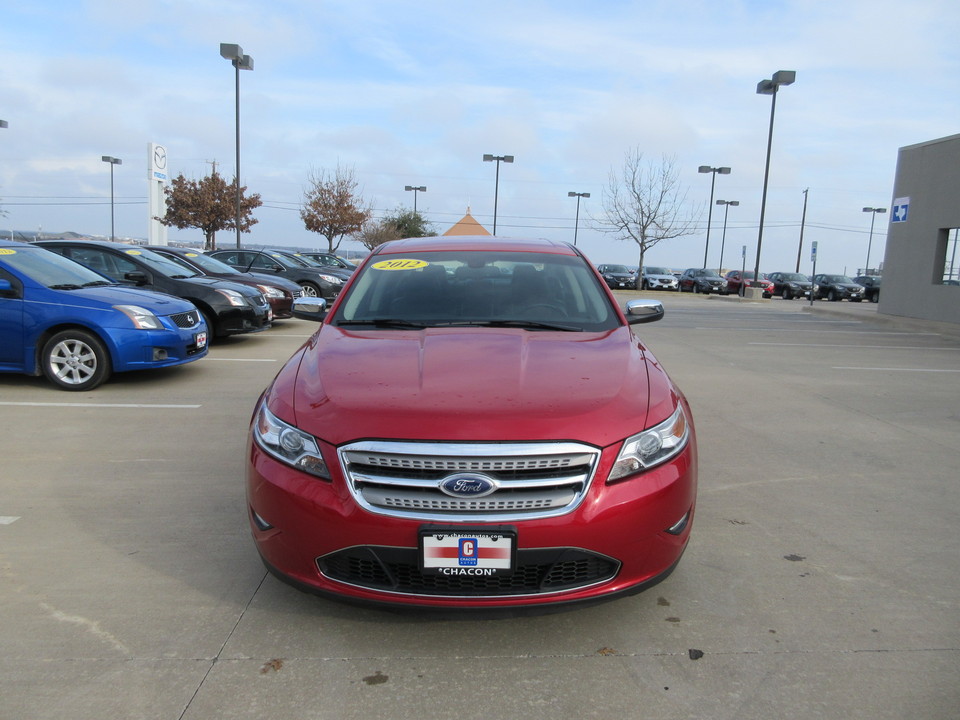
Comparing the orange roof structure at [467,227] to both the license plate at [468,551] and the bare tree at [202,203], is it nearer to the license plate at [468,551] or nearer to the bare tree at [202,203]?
the bare tree at [202,203]

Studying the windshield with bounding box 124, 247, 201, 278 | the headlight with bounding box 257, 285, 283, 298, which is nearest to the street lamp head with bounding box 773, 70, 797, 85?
the headlight with bounding box 257, 285, 283, 298

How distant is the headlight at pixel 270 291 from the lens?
13.1 m

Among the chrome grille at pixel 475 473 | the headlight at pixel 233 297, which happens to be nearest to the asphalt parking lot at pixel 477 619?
the chrome grille at pixel 475 473

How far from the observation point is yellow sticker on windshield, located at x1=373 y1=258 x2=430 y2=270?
15.0 feet

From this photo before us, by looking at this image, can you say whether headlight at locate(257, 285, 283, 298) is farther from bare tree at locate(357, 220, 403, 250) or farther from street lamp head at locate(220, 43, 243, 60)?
→ bare tree at locate(357, 220, 403, 250)

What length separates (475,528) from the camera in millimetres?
2557

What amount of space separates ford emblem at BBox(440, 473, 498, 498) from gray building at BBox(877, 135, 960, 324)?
61.1 ft

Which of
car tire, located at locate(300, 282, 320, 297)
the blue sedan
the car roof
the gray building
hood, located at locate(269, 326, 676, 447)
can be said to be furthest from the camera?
the gray building

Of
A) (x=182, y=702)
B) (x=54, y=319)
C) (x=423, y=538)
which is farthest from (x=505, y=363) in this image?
(x=54, y=319)

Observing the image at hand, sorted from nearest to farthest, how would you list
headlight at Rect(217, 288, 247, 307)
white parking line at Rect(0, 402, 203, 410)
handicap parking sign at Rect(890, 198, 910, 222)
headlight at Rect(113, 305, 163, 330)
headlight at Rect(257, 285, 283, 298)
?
white parking line at Rect(0, 402, 203, 410), headlight at Rect(113, 305, 163, 330), headlight at Rect(217, 288, 247, 307), headlight at Rect(257, 285, 283, 298), handicap parking sign at Rect(890, 198, 910, 222)

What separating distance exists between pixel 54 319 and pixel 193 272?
4.58 m

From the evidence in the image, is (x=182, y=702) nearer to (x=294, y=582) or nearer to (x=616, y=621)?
(x=294, y=582)

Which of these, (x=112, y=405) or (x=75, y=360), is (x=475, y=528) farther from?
(x=75, y=360)

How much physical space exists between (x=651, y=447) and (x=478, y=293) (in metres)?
1.75
